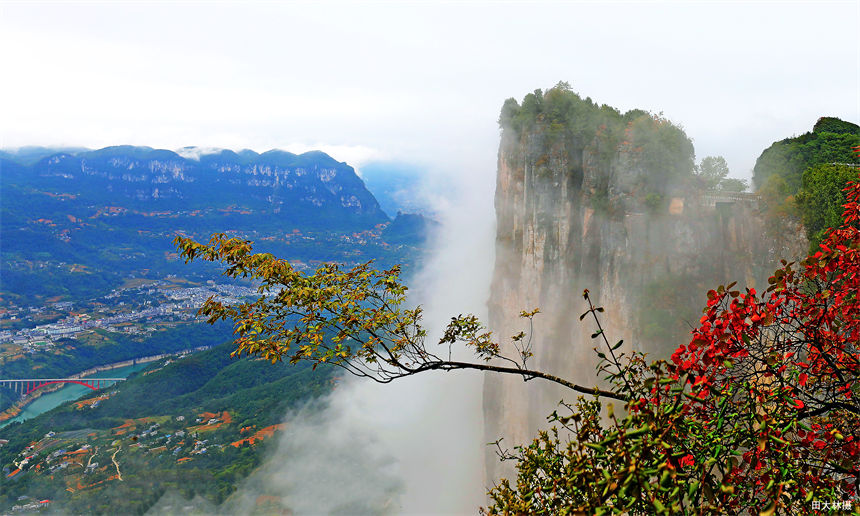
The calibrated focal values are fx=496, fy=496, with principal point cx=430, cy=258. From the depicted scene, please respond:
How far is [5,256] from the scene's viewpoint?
120 metres

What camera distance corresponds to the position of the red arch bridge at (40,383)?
2710 inches

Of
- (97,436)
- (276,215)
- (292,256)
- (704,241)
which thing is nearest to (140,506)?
(97,436)

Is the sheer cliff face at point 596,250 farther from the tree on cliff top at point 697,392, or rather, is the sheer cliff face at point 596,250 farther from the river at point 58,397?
the river at point 58,397

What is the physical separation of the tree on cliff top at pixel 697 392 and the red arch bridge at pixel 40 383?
7826cm

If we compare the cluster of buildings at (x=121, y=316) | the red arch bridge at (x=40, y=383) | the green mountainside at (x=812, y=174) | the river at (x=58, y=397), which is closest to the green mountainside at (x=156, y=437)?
the red arch bridge at (x=40, y=383)

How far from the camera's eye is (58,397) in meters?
69.1

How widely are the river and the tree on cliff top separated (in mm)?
78881

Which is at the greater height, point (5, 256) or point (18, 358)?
point (5, 256)

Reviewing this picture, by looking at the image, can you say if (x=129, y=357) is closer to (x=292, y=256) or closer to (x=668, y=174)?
(x=292, y=256)

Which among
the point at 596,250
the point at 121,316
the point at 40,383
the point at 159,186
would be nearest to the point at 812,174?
the point at 596,250

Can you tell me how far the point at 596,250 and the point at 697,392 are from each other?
67.7ft

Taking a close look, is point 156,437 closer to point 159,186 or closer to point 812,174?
point 812,174

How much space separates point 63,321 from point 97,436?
59.6 metres

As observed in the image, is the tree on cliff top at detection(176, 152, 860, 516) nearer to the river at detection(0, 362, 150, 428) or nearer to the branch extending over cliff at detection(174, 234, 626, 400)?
the branch extending over cliff at detection(174, 234, 626, 400)
